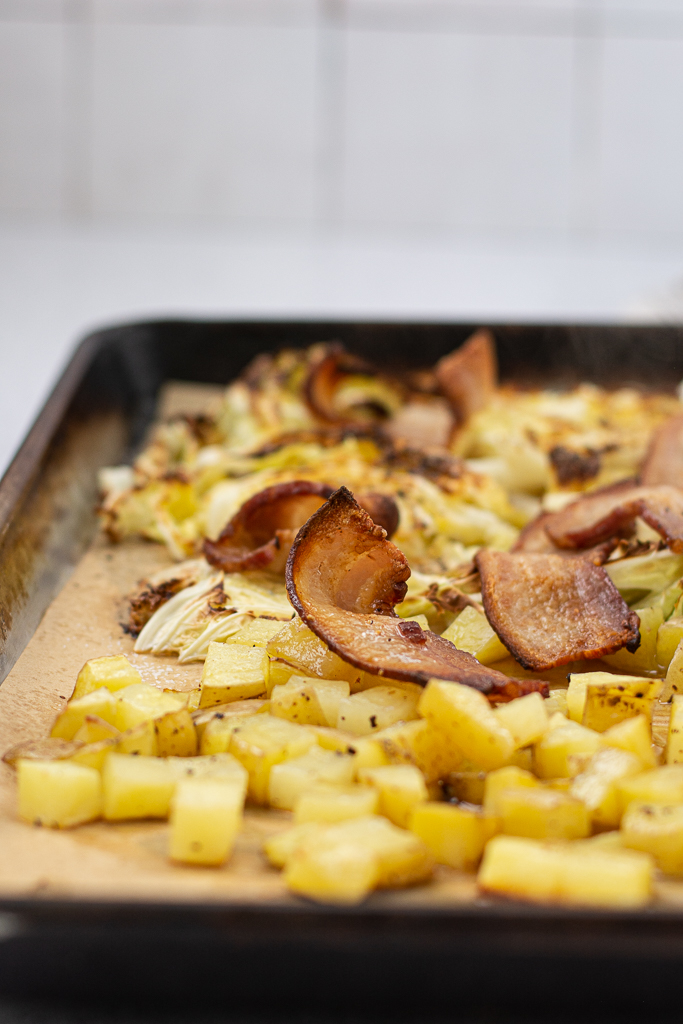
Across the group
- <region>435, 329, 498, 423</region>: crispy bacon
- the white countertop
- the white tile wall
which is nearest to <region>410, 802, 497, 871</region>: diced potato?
<region>435, 329, 498, 423</region>: crispy bacon

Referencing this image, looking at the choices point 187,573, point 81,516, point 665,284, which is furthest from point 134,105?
point 187,573

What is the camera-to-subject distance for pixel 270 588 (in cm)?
194

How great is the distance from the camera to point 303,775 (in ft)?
4.19

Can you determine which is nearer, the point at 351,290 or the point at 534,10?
the point at 351,290

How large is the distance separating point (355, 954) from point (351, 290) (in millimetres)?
4707

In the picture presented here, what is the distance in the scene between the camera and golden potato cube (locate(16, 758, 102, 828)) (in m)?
1.23

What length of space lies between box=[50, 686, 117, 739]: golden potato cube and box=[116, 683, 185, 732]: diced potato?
0.01 m

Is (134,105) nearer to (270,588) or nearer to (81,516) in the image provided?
(81,516)

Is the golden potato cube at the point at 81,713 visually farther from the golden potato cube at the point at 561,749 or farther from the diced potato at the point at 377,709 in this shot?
the golden potato cube at the point at 561,749

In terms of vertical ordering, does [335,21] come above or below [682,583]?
above

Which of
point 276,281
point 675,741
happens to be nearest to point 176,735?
point 675,741

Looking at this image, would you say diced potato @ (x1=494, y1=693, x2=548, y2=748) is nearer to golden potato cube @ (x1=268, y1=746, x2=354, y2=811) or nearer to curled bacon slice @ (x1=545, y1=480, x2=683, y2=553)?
golden potato cube @ (x1=268, y1=746, x2=354, y2=811)

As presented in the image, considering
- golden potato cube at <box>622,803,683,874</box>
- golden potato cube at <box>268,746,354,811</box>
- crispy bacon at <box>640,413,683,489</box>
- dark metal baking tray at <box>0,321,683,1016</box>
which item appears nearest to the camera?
dark metal baking tray at <box>0,321,683,1016</box>

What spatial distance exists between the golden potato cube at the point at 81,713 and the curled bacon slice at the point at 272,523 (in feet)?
1.76
